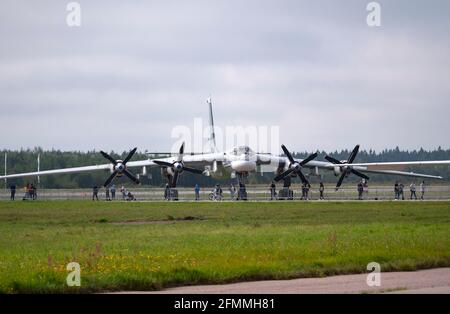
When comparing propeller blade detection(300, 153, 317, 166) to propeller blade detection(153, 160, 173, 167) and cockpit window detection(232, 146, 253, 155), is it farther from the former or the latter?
propeller blade detection(153, 160, 173, 167)

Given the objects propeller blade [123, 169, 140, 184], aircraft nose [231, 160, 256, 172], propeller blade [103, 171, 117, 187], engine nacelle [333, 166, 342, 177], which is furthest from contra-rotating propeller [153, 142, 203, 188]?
engine nacelle [333, 166, 342, 177]

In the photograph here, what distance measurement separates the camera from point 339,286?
1825cm

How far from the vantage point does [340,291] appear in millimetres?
17266

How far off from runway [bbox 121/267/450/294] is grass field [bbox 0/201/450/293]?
2.27 ft

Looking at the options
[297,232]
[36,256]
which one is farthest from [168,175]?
[36,256]

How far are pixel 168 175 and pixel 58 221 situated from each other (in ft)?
119

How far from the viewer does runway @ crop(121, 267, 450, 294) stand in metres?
17.3

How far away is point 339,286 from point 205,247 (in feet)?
25.6

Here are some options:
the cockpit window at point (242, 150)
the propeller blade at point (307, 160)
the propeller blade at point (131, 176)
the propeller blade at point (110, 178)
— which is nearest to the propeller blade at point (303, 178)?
the propeller blade at point (307, 160)

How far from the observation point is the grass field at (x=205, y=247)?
19.3 m

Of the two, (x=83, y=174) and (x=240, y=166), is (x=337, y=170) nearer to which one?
(x=240, y=166)

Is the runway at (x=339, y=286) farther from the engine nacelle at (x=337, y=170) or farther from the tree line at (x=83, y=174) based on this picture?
the tree line at (x=83, y=174)
